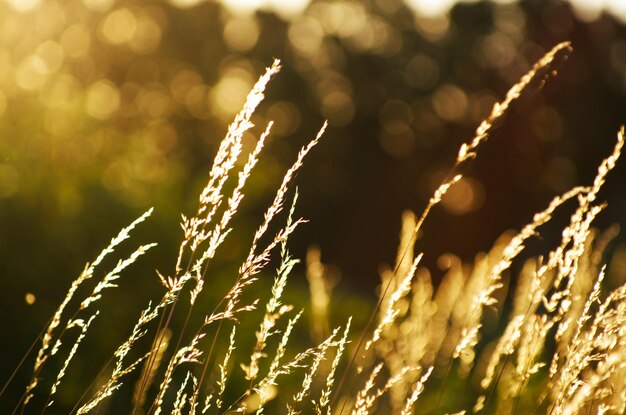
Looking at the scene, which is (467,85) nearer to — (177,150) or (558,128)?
(558,128)

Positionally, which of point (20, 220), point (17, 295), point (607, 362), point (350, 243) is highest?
point (350, 243)

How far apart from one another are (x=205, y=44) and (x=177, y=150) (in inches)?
202

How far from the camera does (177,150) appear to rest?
23.1 m

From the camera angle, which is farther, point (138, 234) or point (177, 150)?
point (177, 150)

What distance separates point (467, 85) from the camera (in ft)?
78.7

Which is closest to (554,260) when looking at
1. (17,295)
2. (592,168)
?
(17,295)

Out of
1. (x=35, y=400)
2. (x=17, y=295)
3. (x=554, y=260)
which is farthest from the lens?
(x=17, y=295)

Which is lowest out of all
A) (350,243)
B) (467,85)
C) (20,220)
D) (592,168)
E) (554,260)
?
(554,260)

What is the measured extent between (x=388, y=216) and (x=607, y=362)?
21423 millimetres

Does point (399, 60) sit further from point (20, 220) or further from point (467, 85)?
point (20, 220)

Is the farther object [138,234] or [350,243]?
[350,243]

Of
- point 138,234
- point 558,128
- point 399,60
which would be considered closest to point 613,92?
point 558,128

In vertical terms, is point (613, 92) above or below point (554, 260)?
above

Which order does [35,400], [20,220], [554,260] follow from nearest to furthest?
[554,260] → [35,400] → [20,220]
